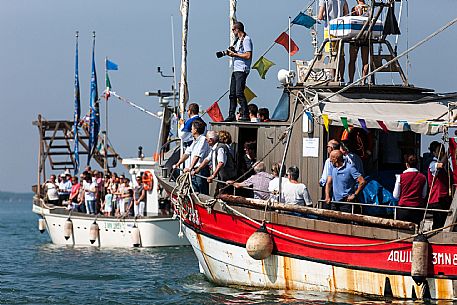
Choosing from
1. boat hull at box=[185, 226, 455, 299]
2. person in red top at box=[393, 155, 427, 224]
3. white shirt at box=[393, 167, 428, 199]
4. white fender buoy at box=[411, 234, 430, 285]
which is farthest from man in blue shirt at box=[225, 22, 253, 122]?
white fender buoy at box=[411, 234, 430, 285]

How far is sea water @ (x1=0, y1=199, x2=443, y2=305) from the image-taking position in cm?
1730

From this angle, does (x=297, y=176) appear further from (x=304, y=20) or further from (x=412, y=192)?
(x=304, y=20)

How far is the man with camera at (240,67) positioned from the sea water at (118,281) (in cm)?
314

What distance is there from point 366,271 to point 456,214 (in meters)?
1.59

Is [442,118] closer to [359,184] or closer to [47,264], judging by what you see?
[359,184]

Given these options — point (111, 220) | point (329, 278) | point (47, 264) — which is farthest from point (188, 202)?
point (111, 220)

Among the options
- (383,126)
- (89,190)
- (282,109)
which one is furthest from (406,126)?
(89,190)

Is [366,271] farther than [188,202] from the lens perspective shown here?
No

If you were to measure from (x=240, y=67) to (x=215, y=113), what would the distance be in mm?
1857

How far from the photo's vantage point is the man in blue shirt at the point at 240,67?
19.2 meters

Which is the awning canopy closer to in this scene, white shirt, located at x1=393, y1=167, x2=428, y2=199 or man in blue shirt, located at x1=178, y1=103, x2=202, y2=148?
white shirt, located at x1=393, y1=167, x2=428, y2=199

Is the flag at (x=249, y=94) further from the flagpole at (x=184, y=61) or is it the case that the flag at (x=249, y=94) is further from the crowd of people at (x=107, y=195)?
the crowd of people at (x=107, y=195)

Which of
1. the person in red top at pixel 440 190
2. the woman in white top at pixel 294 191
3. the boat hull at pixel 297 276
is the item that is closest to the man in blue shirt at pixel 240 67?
the boat hull at pixel 297 276

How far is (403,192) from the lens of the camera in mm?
15828
